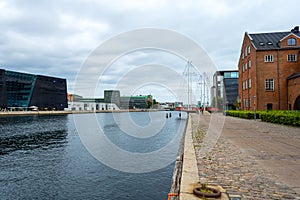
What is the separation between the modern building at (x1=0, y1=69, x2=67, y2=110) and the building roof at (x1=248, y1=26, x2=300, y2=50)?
84.4 m

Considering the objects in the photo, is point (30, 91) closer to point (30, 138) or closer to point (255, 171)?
point (30, 138)

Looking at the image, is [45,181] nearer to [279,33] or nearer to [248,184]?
[248,184]

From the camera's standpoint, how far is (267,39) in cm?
4281

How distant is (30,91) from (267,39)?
301ft

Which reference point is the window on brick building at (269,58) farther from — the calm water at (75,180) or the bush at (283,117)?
the calm water at (75,180)

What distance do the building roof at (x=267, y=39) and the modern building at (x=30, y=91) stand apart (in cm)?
8439

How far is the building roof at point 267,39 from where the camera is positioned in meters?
40.6

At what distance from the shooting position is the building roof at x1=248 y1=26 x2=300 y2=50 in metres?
40.6

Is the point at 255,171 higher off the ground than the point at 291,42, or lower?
lower

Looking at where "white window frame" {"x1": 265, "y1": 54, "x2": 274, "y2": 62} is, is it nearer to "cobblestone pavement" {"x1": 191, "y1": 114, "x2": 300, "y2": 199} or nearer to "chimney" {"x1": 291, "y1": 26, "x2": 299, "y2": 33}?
"chimney" {"x1": 291, "y1": 26, "x2": 299, "y2": 33}

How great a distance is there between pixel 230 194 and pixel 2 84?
99623 millimetres

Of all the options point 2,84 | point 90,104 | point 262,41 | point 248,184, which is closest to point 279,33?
point 262,41

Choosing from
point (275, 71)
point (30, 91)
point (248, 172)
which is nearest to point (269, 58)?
point (275, 71)

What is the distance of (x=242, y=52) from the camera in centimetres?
4859
